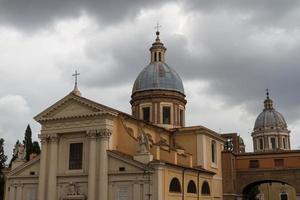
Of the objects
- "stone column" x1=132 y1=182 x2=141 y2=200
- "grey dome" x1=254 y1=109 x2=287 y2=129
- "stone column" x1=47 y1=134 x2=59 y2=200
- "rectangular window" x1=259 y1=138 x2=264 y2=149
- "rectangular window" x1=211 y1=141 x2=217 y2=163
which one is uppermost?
"grey dome" x1=254 y1=109 x2=287 y2=129

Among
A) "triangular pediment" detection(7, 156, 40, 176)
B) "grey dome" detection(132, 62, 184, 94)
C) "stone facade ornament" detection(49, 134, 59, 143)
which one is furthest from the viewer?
"grey dome" detection(132, 62, 184, 94)

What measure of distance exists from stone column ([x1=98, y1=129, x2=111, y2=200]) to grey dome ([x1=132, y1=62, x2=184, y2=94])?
13782 millimetres

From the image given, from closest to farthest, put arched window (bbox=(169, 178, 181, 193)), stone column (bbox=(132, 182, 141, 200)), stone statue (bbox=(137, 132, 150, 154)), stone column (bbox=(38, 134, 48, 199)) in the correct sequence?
1. stone column (bbox=(132, 182, 141, 200))
2. stone statue (bbox=(137, 132, 150, 154))
3. arched window (bbox=(169, 178, 181, 193))
4. stone column (bbox=(38, 134, 48, 199))

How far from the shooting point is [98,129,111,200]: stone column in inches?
1321

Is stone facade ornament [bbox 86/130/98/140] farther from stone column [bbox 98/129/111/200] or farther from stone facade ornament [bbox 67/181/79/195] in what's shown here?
stone facade ornament [bbox 67/181/79/195]

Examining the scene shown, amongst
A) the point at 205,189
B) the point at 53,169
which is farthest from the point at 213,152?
the point at 53,169

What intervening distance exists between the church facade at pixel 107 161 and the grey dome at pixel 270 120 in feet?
132

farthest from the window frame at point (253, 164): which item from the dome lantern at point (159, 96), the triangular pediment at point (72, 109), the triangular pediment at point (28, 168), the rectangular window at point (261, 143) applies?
the rectangular window at point (261, 143)

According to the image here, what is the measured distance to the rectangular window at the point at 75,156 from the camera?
1419 inches

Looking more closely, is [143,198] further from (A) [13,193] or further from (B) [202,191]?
(A) [13,193]

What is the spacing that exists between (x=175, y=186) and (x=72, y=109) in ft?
33.4

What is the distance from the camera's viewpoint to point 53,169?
36281 mm

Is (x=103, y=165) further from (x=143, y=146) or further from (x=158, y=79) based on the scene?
(x=158, y=79)

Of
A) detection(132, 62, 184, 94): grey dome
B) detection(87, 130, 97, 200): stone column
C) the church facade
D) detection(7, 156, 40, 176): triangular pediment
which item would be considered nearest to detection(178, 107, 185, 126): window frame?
detection(132, 62, 184, 94): grey dome
